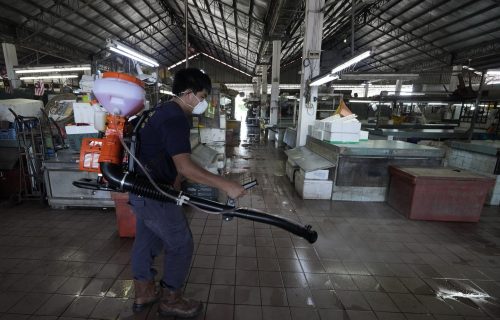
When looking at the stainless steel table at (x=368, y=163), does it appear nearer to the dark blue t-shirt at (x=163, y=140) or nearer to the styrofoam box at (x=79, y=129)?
the dark blue t-shirt at (x=163, y=140)

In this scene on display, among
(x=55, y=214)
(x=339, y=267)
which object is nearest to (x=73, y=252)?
(x=55, y=214)

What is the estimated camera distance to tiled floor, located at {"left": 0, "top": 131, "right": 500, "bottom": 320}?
86.0 inches

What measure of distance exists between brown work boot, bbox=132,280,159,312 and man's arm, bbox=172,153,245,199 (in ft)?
3.78

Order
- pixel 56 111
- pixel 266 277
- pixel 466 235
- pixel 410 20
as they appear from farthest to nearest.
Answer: pixel 410 20 < pixel 56 111 < pixel 466 235 < pixel 266 277

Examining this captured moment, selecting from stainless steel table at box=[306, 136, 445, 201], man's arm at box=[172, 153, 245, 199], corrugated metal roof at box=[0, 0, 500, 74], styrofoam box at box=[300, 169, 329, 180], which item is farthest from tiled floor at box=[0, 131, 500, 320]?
corrugated metal roof at box=[0, 0, 500, 74]

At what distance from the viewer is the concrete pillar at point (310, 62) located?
5758 millimetres

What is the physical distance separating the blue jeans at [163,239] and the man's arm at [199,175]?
377 millimetres

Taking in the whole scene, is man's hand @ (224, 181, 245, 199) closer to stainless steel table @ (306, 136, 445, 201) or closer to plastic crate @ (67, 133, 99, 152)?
plastic crate @ (67, 133, 99, 152)

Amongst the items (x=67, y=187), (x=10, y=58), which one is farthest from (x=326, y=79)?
(x=10, y=58)

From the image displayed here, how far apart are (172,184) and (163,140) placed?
431mm

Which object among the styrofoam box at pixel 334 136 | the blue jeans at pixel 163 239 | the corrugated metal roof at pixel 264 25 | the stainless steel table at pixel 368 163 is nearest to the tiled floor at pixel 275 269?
the blue jeans at pixel 163 239

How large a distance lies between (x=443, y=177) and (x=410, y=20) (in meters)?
11.1

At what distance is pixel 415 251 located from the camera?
320cm

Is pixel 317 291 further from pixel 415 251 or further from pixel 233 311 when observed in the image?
pixel 415 251
